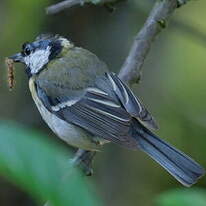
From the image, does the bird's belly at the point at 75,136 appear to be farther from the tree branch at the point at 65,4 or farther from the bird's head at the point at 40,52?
the tree branch at the point at 65,4

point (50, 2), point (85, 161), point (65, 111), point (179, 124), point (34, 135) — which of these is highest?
point (34, 135)

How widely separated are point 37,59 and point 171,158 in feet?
4.19

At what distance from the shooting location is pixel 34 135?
0.90m

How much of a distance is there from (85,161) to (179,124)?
1519mm

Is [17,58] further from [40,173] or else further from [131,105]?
[40,173]

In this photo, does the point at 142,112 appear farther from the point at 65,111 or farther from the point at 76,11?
the point at 76,11

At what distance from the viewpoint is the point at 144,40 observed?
9.58ft

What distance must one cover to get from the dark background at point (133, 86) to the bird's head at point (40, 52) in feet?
1.48

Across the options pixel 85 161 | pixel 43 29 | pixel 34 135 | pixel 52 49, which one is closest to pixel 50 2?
pixel 43 29

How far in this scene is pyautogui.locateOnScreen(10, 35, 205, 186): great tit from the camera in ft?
8.59

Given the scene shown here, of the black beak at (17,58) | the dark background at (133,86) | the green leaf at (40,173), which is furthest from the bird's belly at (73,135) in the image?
the green leaf at (40,173)

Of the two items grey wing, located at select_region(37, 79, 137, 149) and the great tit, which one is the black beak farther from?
grey wing, located at select_region(37, 79, 137, 149)

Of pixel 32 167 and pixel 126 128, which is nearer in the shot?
pixel 32 167

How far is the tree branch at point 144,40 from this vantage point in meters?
2.88
